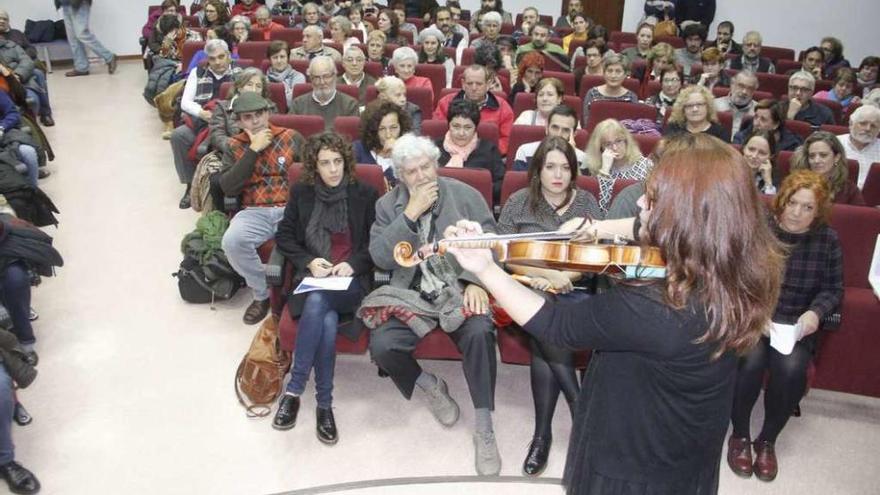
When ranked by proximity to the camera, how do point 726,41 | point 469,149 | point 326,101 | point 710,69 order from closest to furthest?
point 469,149
point 326,101
point 710,69
point 726,41

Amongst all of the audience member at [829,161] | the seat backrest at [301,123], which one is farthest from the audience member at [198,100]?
the audience member at [829,161]

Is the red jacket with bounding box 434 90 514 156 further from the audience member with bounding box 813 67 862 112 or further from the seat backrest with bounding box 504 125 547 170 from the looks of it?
the audience member with bounding box 813 67 862 112

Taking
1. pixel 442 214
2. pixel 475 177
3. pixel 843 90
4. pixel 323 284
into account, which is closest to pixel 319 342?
pixel 323 284

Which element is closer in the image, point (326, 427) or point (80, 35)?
point (326, 427)

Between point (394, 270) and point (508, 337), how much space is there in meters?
0.56

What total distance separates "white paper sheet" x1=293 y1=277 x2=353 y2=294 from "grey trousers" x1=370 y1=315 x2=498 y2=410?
0.24 meters

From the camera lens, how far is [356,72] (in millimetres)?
5375

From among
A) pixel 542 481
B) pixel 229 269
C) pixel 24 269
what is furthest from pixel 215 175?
pixel 542 481

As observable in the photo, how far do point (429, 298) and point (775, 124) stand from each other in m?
2.87

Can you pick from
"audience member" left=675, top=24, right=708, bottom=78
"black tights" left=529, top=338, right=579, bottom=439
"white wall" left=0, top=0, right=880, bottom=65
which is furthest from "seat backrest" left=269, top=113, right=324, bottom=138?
"white wall" left=0, top=0, right=880, bottom=65

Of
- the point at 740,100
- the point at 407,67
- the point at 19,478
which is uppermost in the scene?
the point at 407,67

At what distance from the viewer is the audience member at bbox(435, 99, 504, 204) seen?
154 inches

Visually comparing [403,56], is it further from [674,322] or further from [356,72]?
[674,322]

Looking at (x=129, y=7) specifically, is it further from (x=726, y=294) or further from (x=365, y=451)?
(x=726, y=294)
